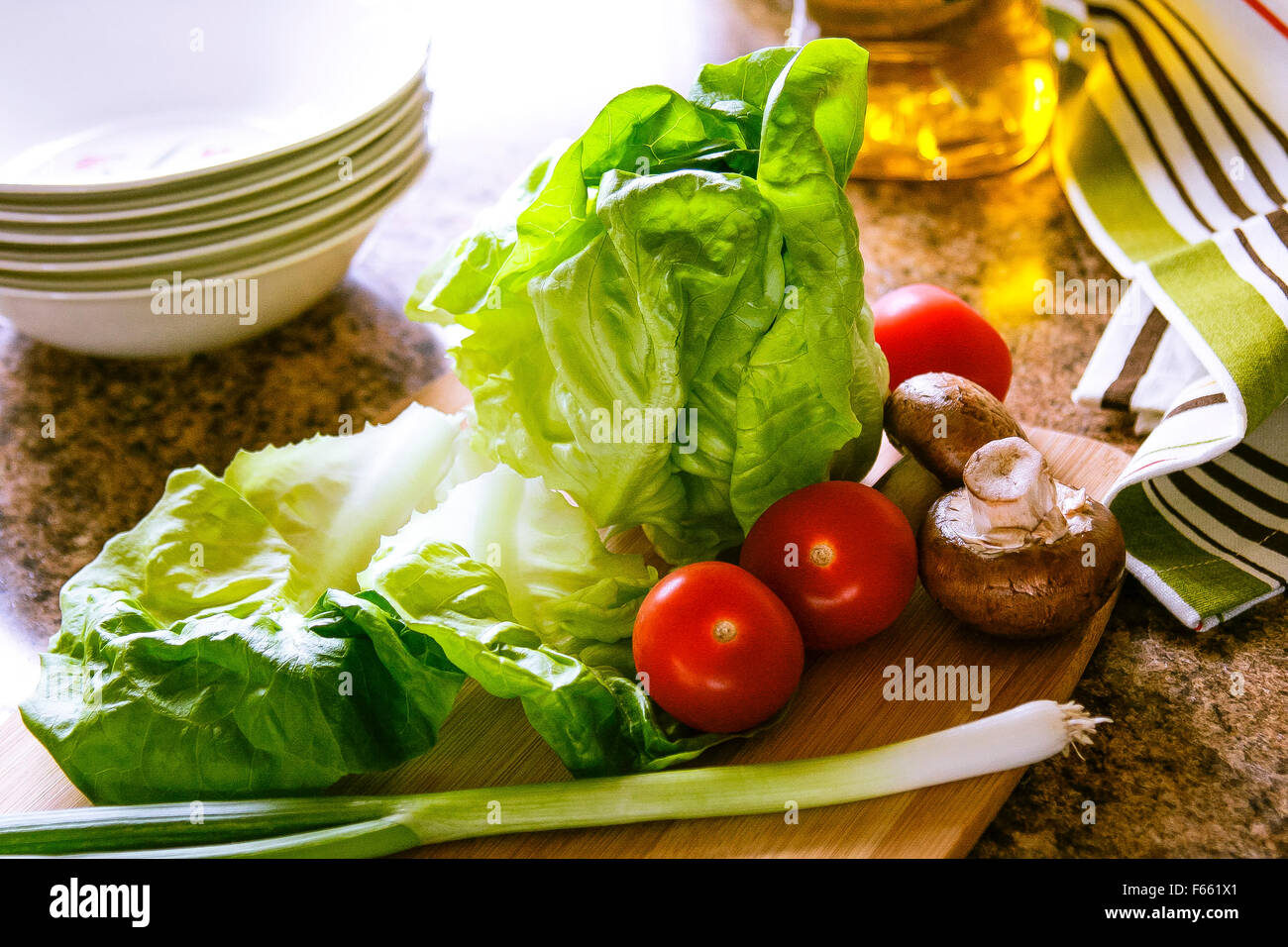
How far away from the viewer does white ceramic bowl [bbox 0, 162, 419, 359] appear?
4.45 feet

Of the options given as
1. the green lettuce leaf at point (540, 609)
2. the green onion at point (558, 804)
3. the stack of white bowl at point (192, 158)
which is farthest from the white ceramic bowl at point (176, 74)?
the green onion at point (558, 804)

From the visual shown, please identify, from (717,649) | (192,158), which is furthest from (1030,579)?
(192,158)

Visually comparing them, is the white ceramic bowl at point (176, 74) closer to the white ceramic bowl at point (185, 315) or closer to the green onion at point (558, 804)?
the white ceramic bowl at point (185, 315)

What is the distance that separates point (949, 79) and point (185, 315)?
1060 millimetres

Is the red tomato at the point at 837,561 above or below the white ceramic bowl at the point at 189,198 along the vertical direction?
below

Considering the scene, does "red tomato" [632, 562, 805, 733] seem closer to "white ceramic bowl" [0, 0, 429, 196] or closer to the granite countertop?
the granite countertop

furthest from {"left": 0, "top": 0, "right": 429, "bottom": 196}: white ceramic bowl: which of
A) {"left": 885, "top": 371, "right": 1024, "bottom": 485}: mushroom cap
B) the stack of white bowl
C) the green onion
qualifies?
the green onion

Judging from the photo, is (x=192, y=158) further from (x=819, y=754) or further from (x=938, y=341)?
(x=819, y=754)

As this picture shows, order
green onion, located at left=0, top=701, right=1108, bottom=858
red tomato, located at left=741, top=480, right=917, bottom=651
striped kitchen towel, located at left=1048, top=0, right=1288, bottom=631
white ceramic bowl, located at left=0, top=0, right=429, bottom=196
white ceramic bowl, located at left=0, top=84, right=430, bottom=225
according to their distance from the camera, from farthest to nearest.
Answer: white ceramic bowl, located at left=0, top=0, right=429, bottom=196 < white ceramic bowl, located at left=0, top=84, right=430, bottom=225 < striped kitchen towel, located at left=1048, top=0, right=1288, bottom=631 < red tomato, located at left=741, top=480, right=917, bottom=651 < green onion, located at left=0, top=701, right=1108, bottom=858

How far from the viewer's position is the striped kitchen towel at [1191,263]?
1169 millimetres

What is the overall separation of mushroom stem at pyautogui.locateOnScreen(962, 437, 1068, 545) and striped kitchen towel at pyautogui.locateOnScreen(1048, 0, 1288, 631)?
187 mm

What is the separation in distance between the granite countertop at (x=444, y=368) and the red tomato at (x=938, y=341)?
0.50 ft

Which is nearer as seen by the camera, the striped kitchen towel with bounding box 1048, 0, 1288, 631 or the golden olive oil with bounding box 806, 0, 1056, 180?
the striped kitchen towel with bounding box 1048, 0, 1288, 631
